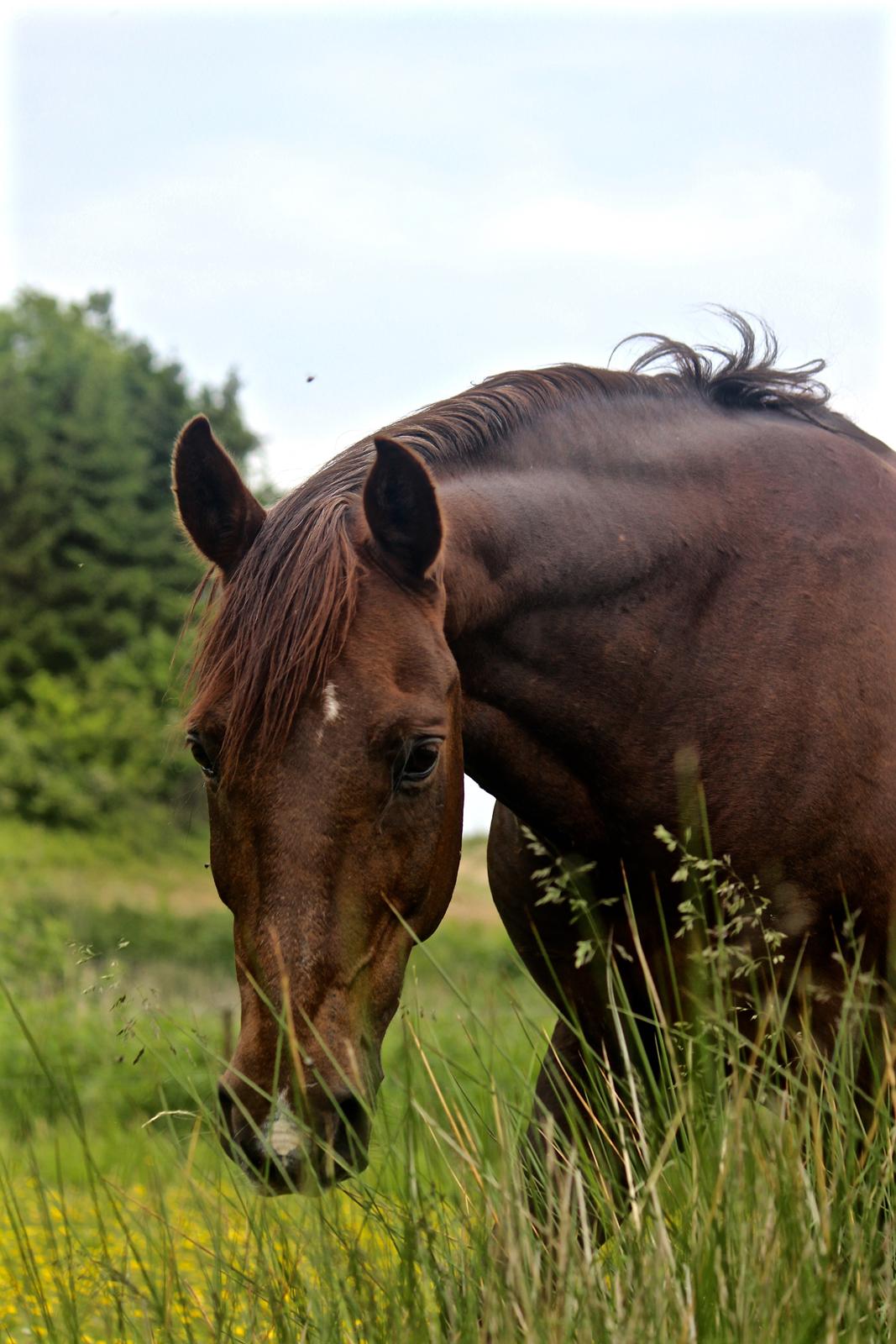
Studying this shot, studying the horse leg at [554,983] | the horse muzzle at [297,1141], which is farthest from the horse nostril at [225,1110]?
the horse leg at [554,983]

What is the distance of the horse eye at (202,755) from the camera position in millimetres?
2908

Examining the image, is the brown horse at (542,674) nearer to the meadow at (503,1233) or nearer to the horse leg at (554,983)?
the horse leg at (554,983)

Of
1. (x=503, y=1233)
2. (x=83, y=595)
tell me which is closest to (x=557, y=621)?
(x=503, y=1233)

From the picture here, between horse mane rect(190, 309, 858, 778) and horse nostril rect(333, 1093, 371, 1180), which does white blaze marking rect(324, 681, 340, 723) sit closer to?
horse mane rect(190, 309, 858, 778)

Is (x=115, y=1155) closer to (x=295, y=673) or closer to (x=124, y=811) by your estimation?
(x=295, y=673)

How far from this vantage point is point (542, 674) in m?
3.49

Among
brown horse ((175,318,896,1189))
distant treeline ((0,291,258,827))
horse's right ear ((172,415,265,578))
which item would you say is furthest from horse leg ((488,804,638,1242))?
distant treeline ((0,291,258,827))

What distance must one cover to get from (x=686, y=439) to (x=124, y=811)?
108 ft

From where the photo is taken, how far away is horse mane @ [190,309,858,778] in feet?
9.17

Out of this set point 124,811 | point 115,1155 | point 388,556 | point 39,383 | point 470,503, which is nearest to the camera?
point 388,556

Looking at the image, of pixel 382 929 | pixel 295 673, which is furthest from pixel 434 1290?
pixel 295 673

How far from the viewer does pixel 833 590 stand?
3.67 metres

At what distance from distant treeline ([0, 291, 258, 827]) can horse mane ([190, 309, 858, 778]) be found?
29959 mm

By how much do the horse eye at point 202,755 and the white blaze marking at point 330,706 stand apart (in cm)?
29
